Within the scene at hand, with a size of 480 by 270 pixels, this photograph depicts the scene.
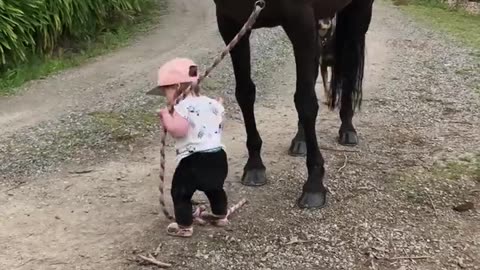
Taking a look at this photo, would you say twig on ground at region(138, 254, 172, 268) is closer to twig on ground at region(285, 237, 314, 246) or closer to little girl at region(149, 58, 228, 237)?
little girl at region(149, 58, 228, 237)

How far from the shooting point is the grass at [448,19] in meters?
9.57

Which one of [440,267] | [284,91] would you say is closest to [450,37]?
[284,91]

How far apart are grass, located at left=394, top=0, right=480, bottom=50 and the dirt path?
2795 mm

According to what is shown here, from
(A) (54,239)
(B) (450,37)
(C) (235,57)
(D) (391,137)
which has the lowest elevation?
(B) (450,37)

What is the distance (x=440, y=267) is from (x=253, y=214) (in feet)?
3.46

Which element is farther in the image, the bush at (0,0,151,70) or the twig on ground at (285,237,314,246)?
the bush at (0,0,151,70)

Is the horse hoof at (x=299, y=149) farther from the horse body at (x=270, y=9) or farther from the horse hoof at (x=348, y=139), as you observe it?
the horse body at (x=270, y=9)

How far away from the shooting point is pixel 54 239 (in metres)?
3.69

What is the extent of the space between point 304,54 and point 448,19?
792 centimetres

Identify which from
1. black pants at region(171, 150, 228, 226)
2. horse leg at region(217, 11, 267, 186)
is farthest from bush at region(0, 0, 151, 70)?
black pants at region(171, 150, 228, 226)

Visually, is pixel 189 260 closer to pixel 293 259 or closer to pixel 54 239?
pixel 293 259

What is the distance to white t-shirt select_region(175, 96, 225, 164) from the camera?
342 centimetres

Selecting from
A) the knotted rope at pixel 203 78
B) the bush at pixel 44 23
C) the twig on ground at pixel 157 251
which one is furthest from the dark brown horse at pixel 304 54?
the bush at pixel 44 23

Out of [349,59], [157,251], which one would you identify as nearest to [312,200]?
[157,251]
